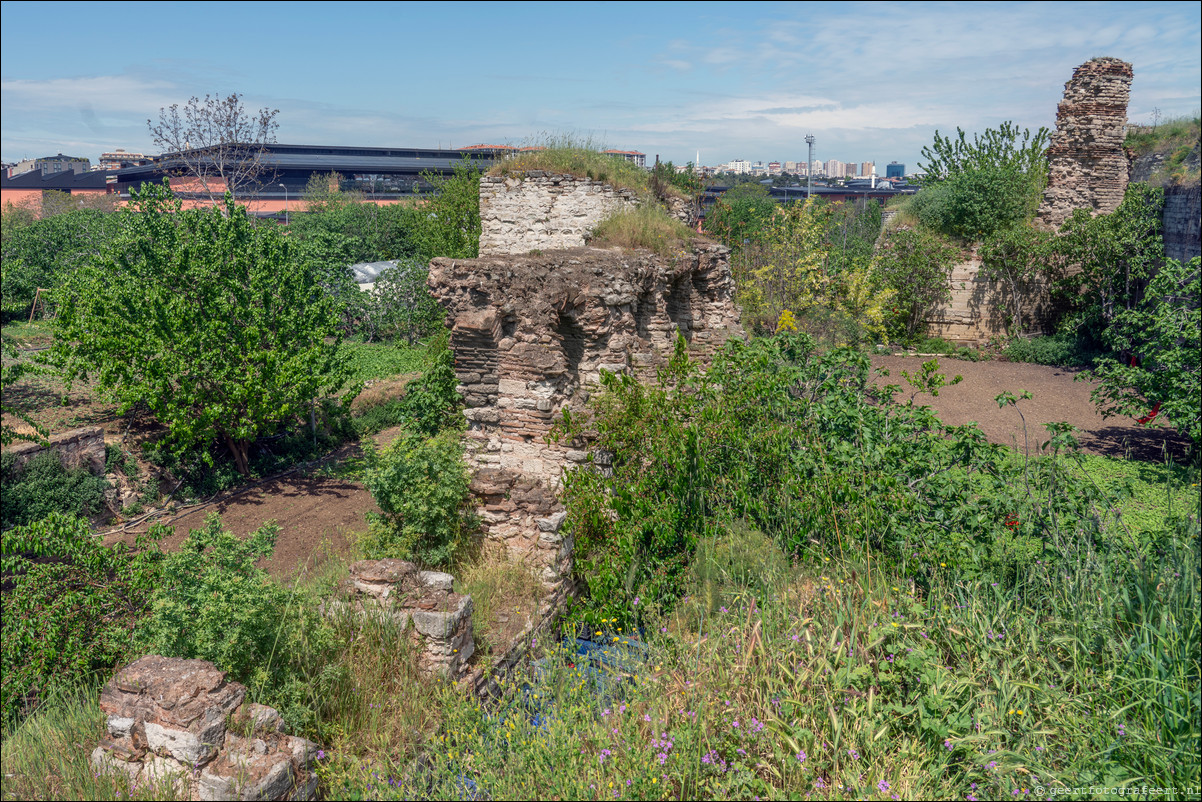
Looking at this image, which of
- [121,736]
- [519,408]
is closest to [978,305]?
[519,408]

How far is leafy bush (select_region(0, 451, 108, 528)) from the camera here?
9.08 meters

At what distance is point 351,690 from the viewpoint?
4422 millimetres

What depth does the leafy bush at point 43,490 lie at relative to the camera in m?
9.08

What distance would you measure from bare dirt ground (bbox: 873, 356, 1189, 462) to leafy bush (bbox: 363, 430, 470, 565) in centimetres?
656

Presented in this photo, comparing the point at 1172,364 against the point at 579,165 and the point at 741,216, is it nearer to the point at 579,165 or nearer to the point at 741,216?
the point at 579,165

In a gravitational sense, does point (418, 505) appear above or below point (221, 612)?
below

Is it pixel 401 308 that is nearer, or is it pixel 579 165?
pixel 579 165

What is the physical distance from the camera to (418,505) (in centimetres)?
614

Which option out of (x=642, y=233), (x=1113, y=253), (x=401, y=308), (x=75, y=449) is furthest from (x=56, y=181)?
(x=1113, y=253)

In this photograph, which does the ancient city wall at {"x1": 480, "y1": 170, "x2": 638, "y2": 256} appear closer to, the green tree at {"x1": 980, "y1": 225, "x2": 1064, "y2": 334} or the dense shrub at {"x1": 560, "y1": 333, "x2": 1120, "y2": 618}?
the dense shrub at {"x1": 560, "y1": 333, "x2": 1120, "y2": 618}

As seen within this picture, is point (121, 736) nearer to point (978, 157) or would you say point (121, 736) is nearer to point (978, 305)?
point (978, 305)

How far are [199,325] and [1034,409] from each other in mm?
14165

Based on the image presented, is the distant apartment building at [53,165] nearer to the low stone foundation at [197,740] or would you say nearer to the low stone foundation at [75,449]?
the low stone foundation at [75,449]

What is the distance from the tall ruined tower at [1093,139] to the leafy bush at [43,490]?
21.8m
